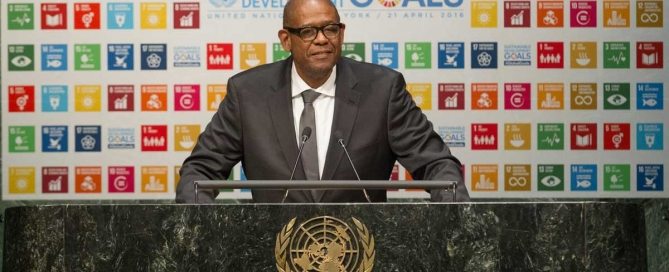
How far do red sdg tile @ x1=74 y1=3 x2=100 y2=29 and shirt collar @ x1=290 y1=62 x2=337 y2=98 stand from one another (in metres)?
1.89

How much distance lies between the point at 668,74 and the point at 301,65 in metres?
2.58

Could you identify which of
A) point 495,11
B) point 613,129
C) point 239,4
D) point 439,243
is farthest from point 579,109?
point 439,243

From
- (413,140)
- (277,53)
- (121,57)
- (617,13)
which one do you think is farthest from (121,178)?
(617,13)

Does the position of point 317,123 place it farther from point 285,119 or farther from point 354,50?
point 354,50

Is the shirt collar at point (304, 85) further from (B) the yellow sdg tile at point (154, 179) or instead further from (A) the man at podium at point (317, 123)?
(B) the yellow sdg tile at point (154, 179)

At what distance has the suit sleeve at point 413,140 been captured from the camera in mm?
5109

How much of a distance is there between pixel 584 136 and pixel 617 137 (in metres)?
0.20

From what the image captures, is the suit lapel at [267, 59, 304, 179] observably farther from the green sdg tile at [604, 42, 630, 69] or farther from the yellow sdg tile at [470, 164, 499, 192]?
the green sdg tile at [604, 42, 630, 69]

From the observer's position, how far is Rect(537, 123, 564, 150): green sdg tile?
6.75m

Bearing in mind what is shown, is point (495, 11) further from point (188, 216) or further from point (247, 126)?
point (188, 216)

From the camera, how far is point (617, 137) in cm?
678

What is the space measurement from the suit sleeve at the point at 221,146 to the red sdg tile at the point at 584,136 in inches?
91.5

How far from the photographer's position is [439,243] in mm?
3742

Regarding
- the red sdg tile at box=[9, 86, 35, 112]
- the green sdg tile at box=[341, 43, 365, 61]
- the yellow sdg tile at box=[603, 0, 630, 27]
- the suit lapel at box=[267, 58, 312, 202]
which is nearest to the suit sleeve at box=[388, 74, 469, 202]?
the suit lapel at box=[267, 58, 312, 202]
